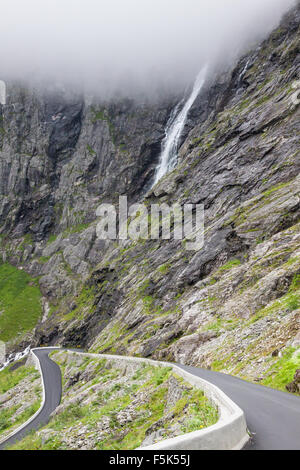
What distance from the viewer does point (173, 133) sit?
349 ft

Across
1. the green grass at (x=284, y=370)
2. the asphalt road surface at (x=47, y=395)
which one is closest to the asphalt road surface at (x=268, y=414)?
the green grass at (x=284, y=370)

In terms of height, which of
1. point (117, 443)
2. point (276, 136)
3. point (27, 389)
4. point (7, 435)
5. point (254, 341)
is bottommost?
point (27, 389)

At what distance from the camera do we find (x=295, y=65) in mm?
61375

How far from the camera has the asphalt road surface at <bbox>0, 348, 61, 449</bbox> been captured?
26.1 metres

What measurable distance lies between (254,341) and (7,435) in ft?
71.1

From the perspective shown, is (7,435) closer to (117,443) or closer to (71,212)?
(117,443)

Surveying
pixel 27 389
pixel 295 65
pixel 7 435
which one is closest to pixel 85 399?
pixel 7 435

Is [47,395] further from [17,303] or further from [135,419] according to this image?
[17,303]

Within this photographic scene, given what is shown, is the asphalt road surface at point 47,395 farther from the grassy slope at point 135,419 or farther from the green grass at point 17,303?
the green grass at point 17,303

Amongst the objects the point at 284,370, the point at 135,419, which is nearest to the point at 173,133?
the point at 284,370

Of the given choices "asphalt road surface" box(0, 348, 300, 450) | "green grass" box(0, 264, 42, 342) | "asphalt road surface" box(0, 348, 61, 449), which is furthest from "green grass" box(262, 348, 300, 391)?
"green grass" box(0, 264, 42, 342)

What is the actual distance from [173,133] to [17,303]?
77688mm

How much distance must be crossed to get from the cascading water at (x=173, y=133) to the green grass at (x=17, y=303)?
191 ft

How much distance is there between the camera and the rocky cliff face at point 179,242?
94.0 feet
